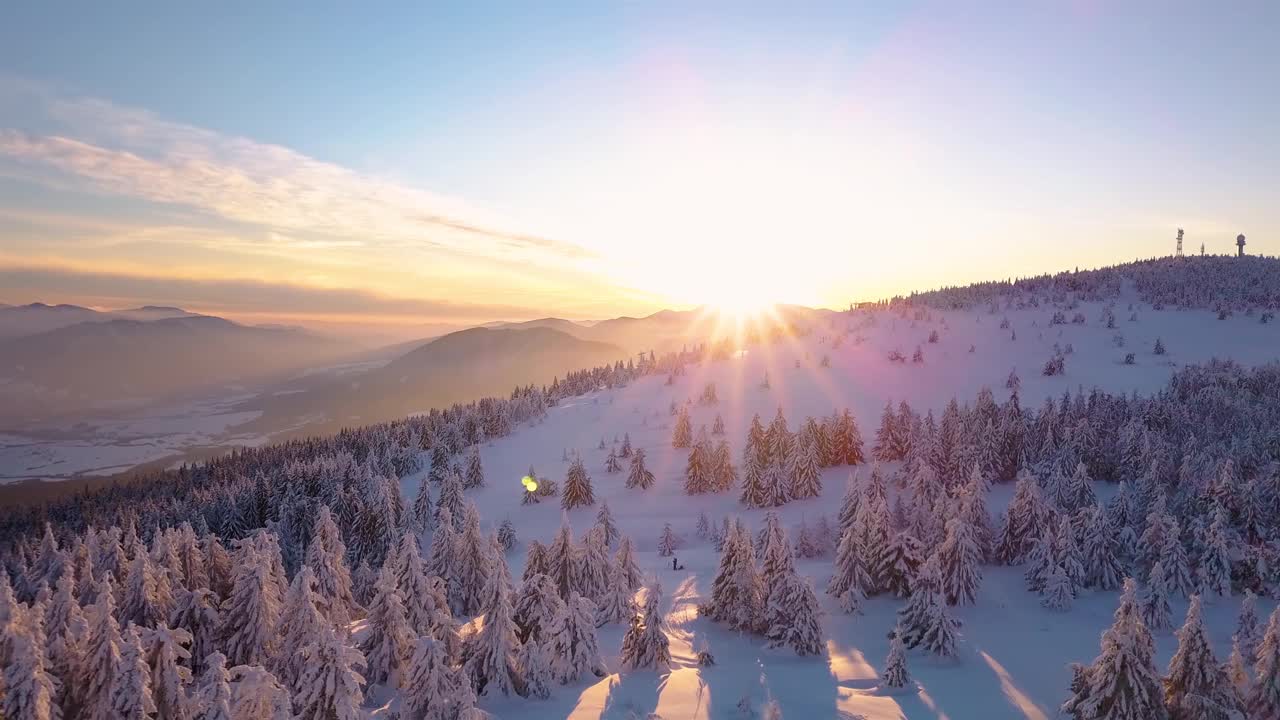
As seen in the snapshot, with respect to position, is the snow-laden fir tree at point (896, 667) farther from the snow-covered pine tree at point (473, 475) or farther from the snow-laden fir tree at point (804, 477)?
the snow-covered pine tree at point (473, 475)

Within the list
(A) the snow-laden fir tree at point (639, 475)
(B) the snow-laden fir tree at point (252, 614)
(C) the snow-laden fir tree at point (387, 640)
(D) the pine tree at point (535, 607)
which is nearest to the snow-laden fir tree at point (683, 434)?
(A) the snow-laden fir tree at point (639, 475)

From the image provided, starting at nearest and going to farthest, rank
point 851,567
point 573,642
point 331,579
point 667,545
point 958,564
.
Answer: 1. point 573,642
2. point 331,579
3. point 958,564
4. point 851,567
5. point 667,545

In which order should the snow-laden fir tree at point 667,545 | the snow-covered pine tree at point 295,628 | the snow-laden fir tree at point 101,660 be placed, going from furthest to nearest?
the snow-laden fir tree at point 667,545
the snow-covered pine tree at point 295,628
the snow-laden fir tree at point 101,660

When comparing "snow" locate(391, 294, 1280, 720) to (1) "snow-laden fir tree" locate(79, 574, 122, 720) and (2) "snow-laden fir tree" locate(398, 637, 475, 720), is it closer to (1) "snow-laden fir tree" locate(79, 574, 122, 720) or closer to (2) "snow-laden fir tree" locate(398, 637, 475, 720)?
(2) "snow-laden fir tree" locate(398, 637, 475, 720)

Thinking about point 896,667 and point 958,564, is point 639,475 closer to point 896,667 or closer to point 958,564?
point 958,564

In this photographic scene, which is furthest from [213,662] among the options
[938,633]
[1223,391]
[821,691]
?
[1223,391]

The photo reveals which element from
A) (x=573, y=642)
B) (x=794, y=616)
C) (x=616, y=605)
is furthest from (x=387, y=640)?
(x=794, y=616)

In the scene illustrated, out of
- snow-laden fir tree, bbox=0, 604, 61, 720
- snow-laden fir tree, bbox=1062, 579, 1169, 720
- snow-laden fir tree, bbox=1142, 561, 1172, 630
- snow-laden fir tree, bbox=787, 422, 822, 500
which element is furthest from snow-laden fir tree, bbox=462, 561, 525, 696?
snow-laden fir tree, bbox=787, 422, 822, 500

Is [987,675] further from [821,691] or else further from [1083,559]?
[1083,559]
